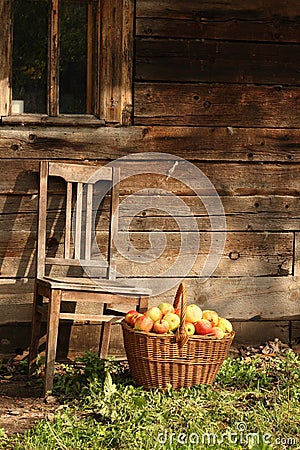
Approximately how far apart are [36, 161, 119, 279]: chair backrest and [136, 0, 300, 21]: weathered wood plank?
1.08 meters

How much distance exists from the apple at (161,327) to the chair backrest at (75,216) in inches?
31.4

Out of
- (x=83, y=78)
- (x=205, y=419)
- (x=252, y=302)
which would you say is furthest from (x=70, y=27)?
(x=205, y=419)

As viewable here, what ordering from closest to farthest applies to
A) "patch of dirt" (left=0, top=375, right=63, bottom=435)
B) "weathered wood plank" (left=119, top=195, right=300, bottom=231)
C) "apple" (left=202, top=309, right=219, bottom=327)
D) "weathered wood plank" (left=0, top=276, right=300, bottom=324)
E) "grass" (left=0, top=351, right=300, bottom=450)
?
"grass" (left=0, top=351, right=300, bottom=450), "patch of dirt" (left=0, top=375, right=63, bottom=435), "apple" (left=202, top=309, right=219, bottom=327), "weathered wood plank" (left=119, top=195, right=300, bottom=231), "weathered wood plank" (left=0, top=276, right=300, bottom=324)

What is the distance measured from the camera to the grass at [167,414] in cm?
399

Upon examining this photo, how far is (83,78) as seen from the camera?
5.45 metres

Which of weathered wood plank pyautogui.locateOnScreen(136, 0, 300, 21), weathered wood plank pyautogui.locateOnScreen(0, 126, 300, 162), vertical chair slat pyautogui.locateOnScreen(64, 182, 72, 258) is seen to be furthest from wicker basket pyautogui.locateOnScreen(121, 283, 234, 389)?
weathered wood plank pyautogui.locateOnScreen(136, 0, 300, 21)

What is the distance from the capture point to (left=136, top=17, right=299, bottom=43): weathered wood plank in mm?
5461

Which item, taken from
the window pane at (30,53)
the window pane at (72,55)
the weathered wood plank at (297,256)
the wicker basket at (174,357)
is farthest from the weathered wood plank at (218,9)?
the wicker basket at (174,357)

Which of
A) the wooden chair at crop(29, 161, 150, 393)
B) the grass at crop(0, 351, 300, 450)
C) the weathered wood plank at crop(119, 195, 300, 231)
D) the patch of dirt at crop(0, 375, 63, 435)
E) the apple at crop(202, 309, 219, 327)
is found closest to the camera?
the grass at crop(0, 351, 300, 450)

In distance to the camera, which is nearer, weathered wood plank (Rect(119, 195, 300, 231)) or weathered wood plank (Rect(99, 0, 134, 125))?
weathered wood plank (Rect(99, 0, 134, 125))

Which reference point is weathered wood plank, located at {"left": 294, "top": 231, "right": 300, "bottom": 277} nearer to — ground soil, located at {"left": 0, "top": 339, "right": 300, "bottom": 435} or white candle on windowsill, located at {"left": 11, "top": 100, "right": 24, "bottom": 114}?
ground soil, located at {"left": 0, "top": 339, "right": 300, "bottom": 435}

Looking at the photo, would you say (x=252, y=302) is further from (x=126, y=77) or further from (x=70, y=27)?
(x=70, y=27)

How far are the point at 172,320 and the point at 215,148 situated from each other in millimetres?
1454

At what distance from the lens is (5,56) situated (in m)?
5.26
